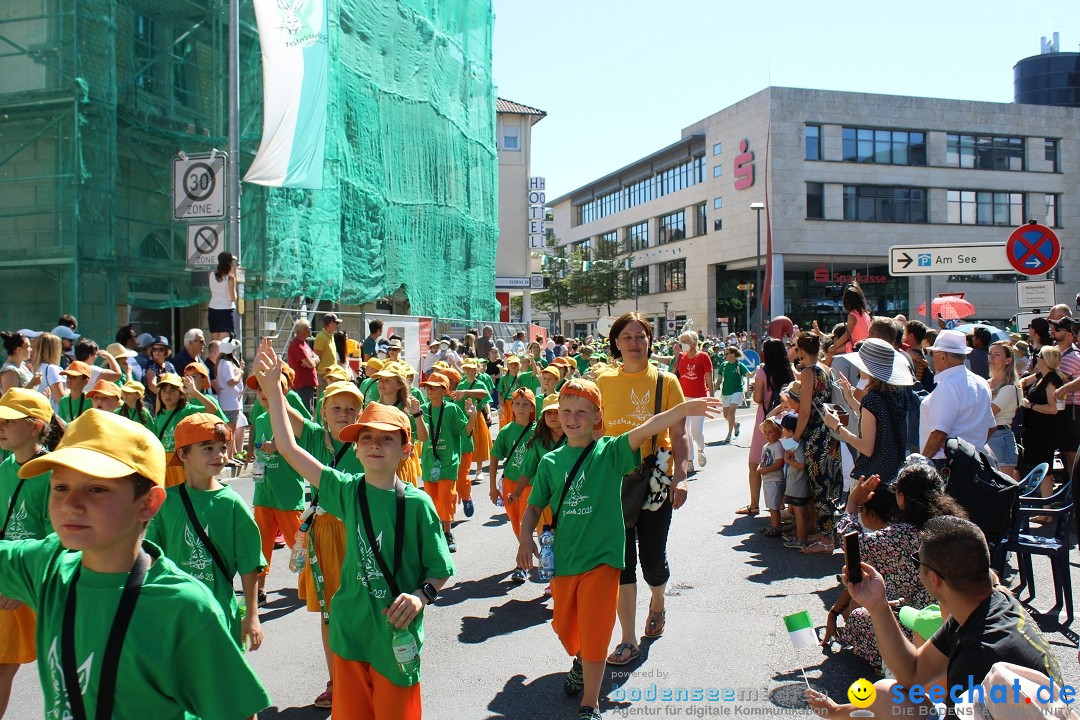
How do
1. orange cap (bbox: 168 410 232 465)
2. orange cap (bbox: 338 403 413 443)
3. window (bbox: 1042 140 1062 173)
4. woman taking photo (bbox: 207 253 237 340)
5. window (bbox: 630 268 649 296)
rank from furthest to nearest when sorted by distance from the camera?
window (bbox: 630 268 649 296) → window (bbox: 1042 140 1062 173) → woman taking photo (bbox: 207 253 237 340) → orange cap (bbox: 168 410 232 465) → orange cap (bbox: 338 403 413 443)

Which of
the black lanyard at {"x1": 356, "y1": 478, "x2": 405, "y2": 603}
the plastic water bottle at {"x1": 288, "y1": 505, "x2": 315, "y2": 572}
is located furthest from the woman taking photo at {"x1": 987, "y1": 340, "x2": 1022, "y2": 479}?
the black lanyard at {"x1": 356, "y1": 478, "x2": 405, "y2": 603}

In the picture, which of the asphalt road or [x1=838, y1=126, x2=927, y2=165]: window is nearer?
the asphalt road

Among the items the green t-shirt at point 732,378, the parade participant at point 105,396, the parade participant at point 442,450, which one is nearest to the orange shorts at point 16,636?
the parade participant at point 105,396

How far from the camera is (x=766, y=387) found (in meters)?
9.06

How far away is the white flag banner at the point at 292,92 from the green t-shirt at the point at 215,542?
13.4 m

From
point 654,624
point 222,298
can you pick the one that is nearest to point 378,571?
point 654,624

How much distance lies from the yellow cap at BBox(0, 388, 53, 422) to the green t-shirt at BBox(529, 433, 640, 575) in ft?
8.17

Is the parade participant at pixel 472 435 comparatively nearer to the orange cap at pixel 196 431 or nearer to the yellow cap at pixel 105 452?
the orange cap at pixel 196 431

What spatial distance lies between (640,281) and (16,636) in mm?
65188

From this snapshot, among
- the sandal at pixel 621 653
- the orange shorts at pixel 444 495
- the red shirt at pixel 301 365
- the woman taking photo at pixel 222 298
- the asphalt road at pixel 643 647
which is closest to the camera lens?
the asphalt road at pixel 643 647

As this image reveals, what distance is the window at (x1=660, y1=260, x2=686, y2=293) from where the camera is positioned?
60.6 meters

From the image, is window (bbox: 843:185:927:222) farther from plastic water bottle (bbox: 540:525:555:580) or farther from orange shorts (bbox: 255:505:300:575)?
plastic water bottle (bbox: 540:525:555:580)

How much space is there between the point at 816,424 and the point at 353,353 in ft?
31.5

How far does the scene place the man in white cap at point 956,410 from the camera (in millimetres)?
5797
